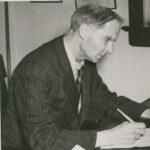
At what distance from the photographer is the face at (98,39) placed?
1.36 m

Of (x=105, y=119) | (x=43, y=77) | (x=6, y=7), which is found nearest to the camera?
(x=43, y=77)

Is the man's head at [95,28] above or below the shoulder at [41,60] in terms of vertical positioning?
above

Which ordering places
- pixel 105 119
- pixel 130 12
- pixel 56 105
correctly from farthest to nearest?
pixel 130 12
pixel 105 119
pixel 56 105

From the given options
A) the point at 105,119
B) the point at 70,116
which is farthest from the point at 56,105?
the point at 105,119

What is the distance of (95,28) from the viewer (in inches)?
53.9

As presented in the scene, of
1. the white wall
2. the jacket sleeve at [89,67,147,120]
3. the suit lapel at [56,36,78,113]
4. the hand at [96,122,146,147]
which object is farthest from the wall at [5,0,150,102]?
the hand at [96,122,146,147]

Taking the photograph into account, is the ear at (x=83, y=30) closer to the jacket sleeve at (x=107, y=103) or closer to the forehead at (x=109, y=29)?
the forehead at (x=109, y=29)

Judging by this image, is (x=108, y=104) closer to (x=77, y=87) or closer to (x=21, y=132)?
(x=77, y=87)

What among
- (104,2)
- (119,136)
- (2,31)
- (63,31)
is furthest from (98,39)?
(2,31)

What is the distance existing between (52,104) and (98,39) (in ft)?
1.05

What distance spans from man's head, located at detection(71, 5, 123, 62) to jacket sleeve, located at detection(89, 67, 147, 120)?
0.89ft

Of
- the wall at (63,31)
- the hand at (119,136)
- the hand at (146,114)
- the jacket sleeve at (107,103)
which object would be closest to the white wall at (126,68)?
the wall at (63,31)

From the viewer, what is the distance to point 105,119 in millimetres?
1629

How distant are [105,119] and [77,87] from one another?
229 mm
